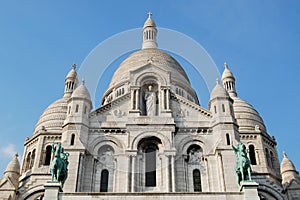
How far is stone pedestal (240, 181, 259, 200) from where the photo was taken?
814 inches

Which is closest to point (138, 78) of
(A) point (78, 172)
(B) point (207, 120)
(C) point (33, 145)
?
(B) point (207, 120)

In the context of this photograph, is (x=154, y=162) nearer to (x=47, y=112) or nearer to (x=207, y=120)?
(x=207, y=120)

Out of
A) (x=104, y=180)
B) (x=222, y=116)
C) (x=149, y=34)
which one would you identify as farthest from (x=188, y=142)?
(x=149, y=34)

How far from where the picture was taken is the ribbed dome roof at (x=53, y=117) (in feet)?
113

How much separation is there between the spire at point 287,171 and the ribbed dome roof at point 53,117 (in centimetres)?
1775

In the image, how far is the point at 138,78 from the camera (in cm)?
3012

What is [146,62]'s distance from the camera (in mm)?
38969

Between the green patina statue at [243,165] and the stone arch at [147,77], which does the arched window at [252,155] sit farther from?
the green patina statue at [243,165]

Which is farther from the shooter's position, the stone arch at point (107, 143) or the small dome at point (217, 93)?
the small dome at point (217, 93)

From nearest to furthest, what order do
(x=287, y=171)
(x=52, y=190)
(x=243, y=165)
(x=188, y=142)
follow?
(x=52, y=190) → (x=243, y=165) → (x=188, y=142) → (x=287, y=171)

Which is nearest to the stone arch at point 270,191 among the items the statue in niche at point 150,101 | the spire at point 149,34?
the statue in niche at point 150,101

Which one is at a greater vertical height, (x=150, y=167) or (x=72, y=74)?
(x=72, y=74)

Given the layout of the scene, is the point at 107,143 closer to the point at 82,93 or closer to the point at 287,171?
the point at 82,93

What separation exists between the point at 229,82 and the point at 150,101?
14.6 meters
